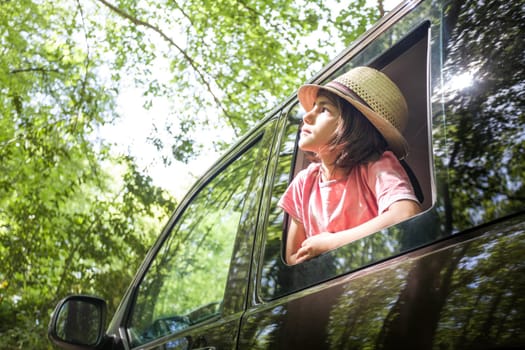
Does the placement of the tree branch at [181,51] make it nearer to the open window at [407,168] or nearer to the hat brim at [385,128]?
the open window at [407,168]

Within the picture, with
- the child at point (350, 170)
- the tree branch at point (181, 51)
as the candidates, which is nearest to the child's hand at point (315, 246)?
the child at point (350, 170)

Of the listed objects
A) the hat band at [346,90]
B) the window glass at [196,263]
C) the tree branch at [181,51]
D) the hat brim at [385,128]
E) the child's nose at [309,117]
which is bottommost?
the window glass at [196,263]

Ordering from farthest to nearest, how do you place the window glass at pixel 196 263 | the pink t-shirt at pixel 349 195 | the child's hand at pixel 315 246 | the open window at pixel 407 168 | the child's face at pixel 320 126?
the window glass at pixel 196 263, the child's face at pixel 320 126, the child's hand at pixel 315 246, the pink t-shirt at pixel 349 195, the open window at pixel 407 168

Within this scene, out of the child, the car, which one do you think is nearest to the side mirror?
the car

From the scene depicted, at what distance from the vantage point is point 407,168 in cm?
134

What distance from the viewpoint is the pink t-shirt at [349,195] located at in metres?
1.37

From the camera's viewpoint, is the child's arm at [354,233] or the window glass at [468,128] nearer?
the window glass at [468,128]

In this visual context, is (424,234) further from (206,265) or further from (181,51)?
(181,51)

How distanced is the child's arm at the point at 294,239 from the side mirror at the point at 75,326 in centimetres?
130

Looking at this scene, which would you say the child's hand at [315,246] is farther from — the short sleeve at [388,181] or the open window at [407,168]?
the short sleeve at [388,181]

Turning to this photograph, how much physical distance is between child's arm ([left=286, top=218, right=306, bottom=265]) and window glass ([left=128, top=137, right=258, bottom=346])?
411 millimetres

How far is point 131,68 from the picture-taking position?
563 inches

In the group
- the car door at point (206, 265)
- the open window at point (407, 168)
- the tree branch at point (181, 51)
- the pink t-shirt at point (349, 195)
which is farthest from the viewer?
the tree branch at point (181, 51)

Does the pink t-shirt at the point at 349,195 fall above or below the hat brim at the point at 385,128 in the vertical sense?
below
